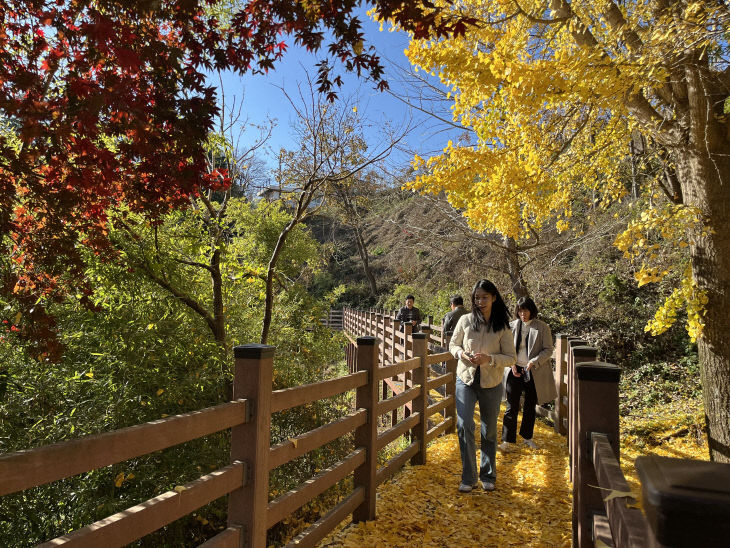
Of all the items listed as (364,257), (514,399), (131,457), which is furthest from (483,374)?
(364,257)

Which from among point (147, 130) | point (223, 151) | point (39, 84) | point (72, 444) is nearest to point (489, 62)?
point (223, 151)

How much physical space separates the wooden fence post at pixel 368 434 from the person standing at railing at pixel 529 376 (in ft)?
8.77

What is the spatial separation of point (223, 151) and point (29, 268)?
9.55 feet

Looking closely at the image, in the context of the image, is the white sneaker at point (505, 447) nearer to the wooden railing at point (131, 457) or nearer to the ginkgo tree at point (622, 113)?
the ginkgo tree at point (622, 113)

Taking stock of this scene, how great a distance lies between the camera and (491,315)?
4.78 meters

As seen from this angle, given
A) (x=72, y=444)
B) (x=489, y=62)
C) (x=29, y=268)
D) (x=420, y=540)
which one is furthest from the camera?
(x=489, y=62)

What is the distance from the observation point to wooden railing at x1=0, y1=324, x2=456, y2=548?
5.02 feet

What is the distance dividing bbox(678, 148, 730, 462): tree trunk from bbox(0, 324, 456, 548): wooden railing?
366 cm

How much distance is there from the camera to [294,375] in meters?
5.59

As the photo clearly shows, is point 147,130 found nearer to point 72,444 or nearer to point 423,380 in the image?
point 72,444

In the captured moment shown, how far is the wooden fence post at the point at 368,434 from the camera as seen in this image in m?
3.91

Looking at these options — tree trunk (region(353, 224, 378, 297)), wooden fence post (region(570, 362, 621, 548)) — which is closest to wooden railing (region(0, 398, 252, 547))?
wooden fence post (region(570, 362, 621, 548))

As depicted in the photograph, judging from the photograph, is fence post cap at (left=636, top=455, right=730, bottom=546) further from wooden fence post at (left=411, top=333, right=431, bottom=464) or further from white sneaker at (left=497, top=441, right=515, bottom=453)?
white sneaker at (left=497, top=441, right=515, bottom=453)

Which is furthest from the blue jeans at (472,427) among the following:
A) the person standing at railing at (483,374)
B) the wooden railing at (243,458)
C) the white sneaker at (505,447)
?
the white sneaker at (505,447)
